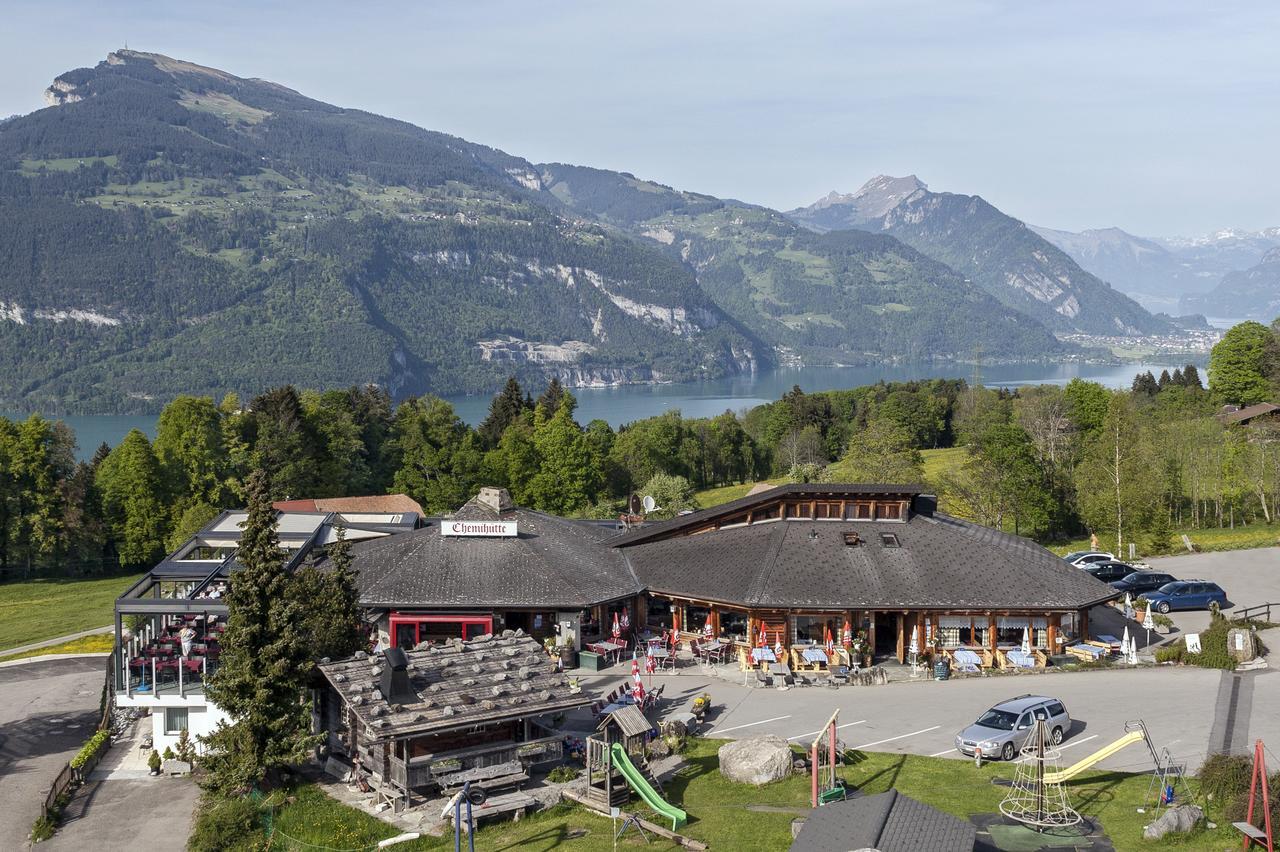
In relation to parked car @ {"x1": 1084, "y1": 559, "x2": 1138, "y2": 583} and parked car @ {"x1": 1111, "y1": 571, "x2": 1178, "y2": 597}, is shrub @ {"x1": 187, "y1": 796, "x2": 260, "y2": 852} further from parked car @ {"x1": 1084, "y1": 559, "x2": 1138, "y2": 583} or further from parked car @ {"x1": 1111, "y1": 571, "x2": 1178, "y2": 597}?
parked car @ {"x1": 1084, "y1": 559, "x2": 1138, "y2": 583}

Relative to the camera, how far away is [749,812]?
83.7ft

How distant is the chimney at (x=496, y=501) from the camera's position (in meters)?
48.1

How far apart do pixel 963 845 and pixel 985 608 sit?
20.8 meters

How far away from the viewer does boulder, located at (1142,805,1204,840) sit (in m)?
22.6

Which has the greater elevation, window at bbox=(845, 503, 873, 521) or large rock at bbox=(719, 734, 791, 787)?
window at bbox=(845, 503, 873, 521)

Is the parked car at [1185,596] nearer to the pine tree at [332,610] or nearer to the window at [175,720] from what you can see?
the pine tree at [332,610]

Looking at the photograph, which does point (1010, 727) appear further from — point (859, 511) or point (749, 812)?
point (859, 511)

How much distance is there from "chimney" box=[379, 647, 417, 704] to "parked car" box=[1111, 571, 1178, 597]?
106 feet

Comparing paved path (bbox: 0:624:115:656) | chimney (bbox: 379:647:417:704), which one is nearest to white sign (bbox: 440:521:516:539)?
chimney (bbox: 379:647:417:704)

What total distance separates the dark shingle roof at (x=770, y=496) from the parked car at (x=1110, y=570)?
11188mm

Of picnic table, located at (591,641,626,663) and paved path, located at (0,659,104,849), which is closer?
paved path, located at (0,659,104,849)

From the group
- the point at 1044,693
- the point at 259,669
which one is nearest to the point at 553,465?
the point at 1044,693

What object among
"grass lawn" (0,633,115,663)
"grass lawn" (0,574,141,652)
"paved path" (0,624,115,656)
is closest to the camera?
"grass lawn" (0,633,115,663)

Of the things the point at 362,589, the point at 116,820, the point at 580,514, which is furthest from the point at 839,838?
the point at 580,514
